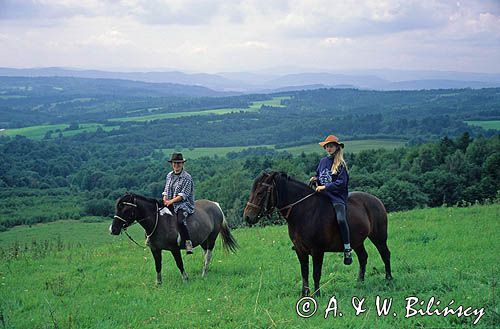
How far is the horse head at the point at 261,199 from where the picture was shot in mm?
8586

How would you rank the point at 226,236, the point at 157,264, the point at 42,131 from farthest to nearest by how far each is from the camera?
1. the point at 42,131
2. the point at 226,236
3. the point at 157,264

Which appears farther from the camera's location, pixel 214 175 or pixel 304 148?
pixel 304 148

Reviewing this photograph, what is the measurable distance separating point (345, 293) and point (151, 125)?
170m

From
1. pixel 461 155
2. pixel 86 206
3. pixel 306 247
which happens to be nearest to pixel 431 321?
pixel 306 247

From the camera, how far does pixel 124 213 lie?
9.99 meters

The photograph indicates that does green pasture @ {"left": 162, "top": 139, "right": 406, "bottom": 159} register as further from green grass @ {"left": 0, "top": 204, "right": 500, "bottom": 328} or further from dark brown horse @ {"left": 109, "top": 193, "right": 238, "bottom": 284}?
→ dark brown horse @ {"left": 109, "top": 193, "right": 238, "bottom": 284}

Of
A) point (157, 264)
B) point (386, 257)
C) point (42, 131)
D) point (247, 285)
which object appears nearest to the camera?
point (386, 257)

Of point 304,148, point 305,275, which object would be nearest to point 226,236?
point 305,275

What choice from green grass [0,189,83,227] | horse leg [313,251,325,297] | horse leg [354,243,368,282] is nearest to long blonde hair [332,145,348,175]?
horse leg [313,251,325,297]

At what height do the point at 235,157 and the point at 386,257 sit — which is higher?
the point at 386,257

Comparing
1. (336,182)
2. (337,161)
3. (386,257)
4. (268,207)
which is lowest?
(386,257)

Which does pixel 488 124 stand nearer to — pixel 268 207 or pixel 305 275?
pixel 305 275

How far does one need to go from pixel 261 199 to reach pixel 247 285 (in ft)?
7.19

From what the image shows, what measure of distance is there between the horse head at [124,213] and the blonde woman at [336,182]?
4.06m
